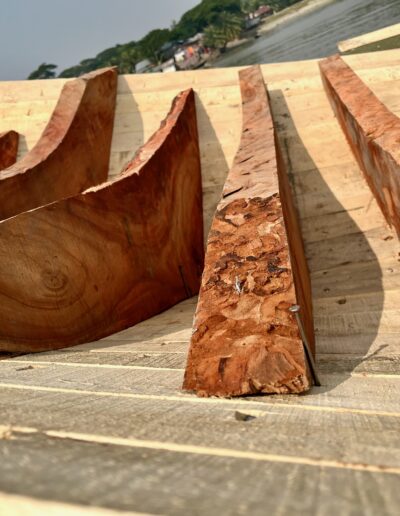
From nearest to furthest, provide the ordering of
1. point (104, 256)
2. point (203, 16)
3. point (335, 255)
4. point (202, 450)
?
point (202, 450) → point (104, 256) → point (335, 255) → point (203, 16)

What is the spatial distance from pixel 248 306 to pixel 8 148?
511 cm

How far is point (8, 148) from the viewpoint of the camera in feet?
19.6

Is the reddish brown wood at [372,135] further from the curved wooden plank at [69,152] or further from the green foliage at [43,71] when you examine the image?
the green foliage at [43,71]

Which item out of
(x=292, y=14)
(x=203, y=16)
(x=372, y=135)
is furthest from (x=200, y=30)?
(x=372, y=135)

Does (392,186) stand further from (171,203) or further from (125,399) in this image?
(125,399)

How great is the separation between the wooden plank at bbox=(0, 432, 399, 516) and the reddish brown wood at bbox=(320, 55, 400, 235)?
2.48 meters

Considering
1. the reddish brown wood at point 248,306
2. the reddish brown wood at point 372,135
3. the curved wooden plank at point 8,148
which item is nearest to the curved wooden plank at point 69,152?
the curved wooden plank at point 8,148

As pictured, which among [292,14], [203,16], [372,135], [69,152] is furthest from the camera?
[203,16]

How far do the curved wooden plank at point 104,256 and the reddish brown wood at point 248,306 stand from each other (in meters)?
0.92

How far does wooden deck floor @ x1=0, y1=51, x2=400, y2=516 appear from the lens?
717 millimetres

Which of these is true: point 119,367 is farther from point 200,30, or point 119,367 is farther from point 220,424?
point 200,30

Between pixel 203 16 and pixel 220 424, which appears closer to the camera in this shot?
pixel 220 424

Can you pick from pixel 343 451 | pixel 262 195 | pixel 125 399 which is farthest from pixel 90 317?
pixel 343 451

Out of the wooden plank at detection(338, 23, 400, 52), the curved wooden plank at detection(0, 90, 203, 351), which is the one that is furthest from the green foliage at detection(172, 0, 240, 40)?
the curved wooden plank at detection(0, 90, 203, 351)
